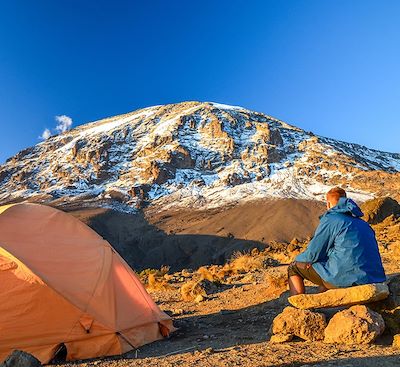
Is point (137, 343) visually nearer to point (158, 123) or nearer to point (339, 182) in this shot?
point (339, 182)

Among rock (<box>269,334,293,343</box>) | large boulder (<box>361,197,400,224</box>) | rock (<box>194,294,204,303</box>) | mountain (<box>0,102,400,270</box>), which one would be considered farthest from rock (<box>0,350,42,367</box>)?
mountain (<box>0,102,400,270</box>)

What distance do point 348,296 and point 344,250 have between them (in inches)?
20.9

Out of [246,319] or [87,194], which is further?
[87,194]

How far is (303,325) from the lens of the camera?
16.5ft

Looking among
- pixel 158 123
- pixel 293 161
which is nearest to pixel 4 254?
pixel 293 161

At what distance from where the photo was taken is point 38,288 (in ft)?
19.3

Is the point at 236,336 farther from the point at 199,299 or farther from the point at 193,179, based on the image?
the point at 193,179

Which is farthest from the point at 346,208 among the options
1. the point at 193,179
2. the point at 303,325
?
the point at 193,179

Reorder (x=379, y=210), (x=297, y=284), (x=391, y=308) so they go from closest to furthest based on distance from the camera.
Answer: (x=391, y=308) → (x=297, y=284) → (x=379, y=210)

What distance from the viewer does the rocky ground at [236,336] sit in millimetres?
4438

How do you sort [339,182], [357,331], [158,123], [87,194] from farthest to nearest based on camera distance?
[158,123] < [87,194] < [339,182] < [357,331]

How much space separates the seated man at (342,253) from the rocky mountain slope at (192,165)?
57.6 metres

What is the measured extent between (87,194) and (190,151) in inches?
949

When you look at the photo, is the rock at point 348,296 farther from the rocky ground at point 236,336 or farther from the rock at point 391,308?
the rocky ground at point 236,336
